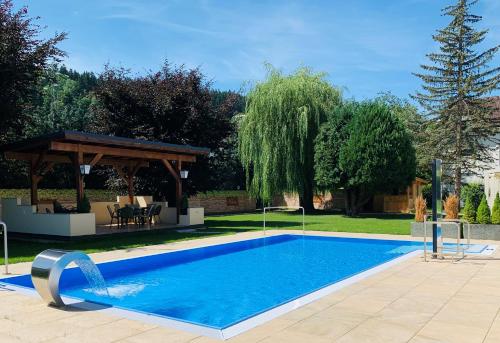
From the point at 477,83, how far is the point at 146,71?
2140 centimetres

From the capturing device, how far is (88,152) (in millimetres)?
13750

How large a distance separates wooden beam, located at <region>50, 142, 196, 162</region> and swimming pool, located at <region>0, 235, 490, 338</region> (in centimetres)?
495

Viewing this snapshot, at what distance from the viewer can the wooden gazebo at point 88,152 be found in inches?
504

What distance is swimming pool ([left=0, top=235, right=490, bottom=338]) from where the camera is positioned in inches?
250

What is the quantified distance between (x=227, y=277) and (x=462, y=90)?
25.6 meters

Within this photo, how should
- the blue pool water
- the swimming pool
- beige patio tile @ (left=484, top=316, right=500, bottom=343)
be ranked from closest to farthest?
beige patio tile @ (left=484, top=316, right=500, bottom=343) → the swimming pool → the blue pool water

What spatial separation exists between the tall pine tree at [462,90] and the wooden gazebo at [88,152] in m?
19.3

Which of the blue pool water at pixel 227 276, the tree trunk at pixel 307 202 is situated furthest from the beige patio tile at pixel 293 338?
the tree trunk at pixel 307 202

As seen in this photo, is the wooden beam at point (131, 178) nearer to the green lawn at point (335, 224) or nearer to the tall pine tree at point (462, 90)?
the green lawn at point (335, 224)

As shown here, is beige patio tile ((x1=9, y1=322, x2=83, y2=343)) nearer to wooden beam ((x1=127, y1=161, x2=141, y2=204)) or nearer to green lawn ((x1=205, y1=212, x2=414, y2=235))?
green lawn ((x1=205, y1=212, x2=414, y2=235))

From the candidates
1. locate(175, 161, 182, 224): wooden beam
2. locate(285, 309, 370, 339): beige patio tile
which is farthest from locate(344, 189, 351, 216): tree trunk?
locate(285, 309, 370, 339): beige patio tile

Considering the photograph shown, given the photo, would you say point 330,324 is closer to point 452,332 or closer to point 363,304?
point 363,304

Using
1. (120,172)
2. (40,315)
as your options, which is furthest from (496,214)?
(120,172)

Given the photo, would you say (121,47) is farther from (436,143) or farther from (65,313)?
(436,143)
